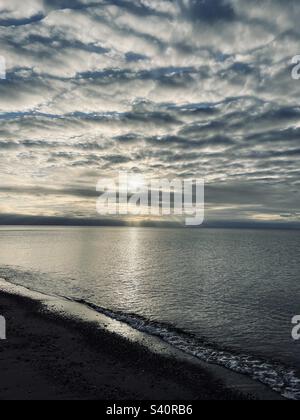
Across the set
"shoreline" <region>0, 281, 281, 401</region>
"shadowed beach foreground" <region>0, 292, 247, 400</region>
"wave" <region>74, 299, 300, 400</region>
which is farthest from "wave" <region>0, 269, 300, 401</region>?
"shadowed beach foreground" <region>0, 292, 247, 400</region>

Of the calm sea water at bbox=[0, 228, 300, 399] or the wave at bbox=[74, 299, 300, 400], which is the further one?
the calm sea water at bbox=[0, 228, 300, 399]

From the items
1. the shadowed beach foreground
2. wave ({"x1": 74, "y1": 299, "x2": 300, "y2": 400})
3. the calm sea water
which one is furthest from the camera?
the calm sea water

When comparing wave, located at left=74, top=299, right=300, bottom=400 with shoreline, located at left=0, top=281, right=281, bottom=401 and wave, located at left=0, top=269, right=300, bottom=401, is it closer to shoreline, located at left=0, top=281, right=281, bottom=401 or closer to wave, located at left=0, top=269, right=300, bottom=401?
wave, located at left=0, top=269, right=300, bottom=401

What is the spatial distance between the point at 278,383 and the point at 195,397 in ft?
18.0

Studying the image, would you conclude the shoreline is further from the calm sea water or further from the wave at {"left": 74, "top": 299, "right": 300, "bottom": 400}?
the calm sea water

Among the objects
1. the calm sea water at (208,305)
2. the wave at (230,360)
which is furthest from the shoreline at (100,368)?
the calm sea water at (208,305)

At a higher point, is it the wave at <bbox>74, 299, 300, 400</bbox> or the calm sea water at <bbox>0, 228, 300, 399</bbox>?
the wave at <bbox>74, 299, 300, 400</bbox>

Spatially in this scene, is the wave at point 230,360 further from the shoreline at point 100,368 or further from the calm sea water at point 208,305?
the shoreline at point 100,368

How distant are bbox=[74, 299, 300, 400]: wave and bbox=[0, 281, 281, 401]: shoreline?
78 cm

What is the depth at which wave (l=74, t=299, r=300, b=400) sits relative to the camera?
56.7 feet

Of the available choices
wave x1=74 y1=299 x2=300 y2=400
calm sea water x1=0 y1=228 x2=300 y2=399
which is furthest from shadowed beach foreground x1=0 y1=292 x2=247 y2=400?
calm sea water x1=0 y1=228 x2=300 y2=399

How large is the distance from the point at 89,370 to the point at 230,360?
9290mm

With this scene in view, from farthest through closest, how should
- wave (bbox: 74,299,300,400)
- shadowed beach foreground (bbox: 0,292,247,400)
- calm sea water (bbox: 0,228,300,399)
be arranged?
calm sea water (bbox: 0,228,300,399)
wave (bbox: 74,299,300,400)
shadowed beach foreground (bbox: 0,292,247,400)

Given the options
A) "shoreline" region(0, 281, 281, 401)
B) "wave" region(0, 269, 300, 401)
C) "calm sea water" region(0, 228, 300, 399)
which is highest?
"shoreline" region(0, 281, 281, 401)
